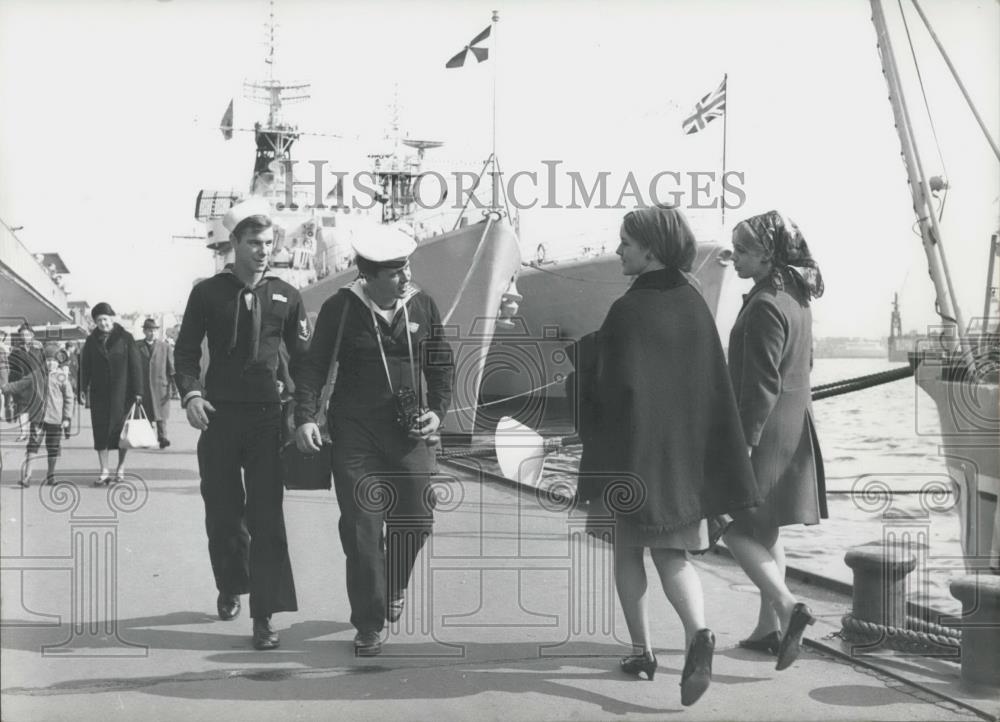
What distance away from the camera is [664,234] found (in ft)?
14.0

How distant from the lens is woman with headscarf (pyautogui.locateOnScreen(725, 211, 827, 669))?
4.70 meters

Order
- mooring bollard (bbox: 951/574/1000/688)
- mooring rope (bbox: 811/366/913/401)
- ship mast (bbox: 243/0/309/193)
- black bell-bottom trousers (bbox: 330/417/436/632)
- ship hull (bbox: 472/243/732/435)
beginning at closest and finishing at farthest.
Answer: mooring bollard (bbox: 951/574/1000/688), black bell-bottom trousers (bbox: 330/417/436/632), ship mast (bbox: 243/0/309/193), mooring rope (bbox: 811/366/913/401), ship hull (bbox: 472/243/732/435)

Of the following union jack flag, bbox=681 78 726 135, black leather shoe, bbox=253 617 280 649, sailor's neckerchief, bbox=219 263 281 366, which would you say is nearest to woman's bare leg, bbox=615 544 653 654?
black leather shoe, bbox=253 617 280 649

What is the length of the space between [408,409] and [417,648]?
3.33 ft

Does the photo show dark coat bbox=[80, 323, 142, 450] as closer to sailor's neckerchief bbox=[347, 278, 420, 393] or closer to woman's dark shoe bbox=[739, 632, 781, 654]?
sailor's neckerchief bbox=[347, 278, 420, 393]

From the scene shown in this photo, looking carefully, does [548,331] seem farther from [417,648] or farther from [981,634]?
[981,634]

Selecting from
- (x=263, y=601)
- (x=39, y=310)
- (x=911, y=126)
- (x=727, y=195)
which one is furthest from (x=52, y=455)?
(x=911, y=126)

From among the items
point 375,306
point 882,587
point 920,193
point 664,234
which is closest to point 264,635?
point 375,306

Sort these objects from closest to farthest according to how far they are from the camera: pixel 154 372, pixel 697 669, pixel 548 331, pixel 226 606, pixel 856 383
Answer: pixel 697 669
pixel 226 606
pixel 856 383
pixel 154 372
pixel 548 331

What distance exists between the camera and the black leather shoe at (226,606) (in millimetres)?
5203

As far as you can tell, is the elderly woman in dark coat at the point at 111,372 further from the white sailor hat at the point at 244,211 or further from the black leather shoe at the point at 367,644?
the black leather shoe at the point at 367,644

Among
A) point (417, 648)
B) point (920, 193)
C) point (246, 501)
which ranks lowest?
point (417, 648)

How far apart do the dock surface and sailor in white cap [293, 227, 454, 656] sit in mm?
524

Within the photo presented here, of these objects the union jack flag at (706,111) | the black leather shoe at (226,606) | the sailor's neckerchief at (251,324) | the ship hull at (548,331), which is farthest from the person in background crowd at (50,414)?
the union jack flag at (706,111)
